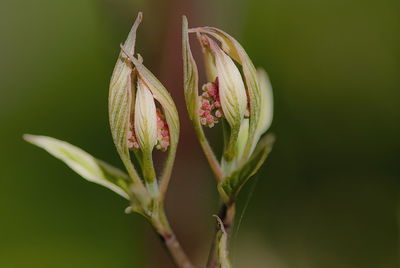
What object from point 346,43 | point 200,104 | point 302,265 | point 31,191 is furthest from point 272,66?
point 200,104

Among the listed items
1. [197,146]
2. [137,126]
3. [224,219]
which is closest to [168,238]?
[224,219]

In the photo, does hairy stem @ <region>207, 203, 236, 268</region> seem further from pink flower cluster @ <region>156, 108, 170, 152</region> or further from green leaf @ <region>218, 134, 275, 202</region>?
pink flower cluster @ <region>156, 108, 170, 152</region>

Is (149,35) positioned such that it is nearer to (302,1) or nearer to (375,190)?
(302,1)

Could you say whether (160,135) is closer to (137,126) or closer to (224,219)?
(137,126)

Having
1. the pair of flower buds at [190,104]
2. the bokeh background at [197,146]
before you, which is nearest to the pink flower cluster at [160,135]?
the pair of flower buds at [190,104]

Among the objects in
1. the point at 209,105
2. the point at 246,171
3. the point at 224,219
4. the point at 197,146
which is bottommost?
the point at 197,146

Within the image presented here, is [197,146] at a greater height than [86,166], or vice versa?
[86,166]

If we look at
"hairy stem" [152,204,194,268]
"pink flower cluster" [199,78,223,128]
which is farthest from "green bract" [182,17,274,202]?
"hairy stem" [152,204,194,268]
